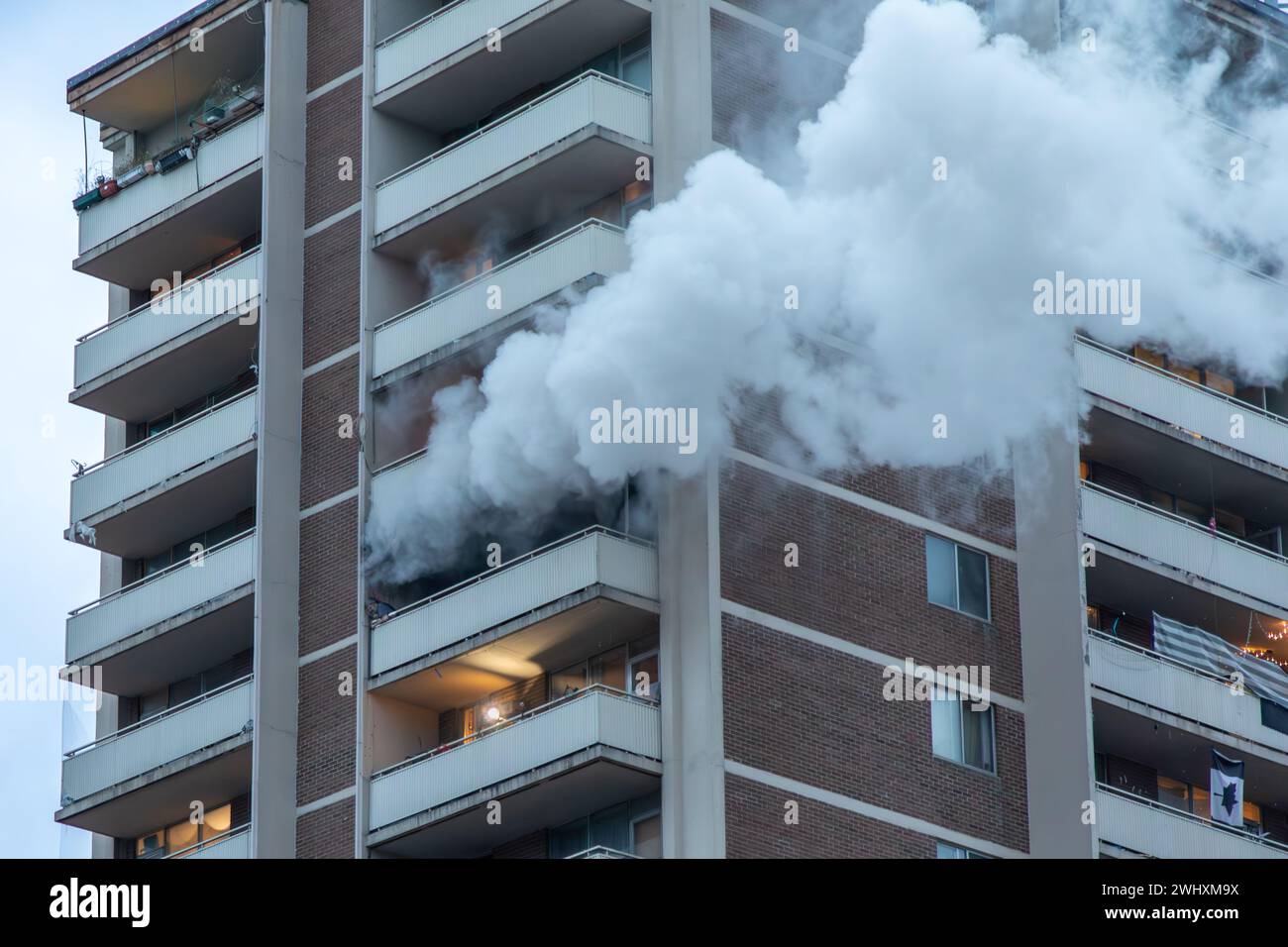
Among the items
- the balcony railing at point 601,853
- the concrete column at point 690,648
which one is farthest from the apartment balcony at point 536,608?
the balcony railing at point 601,853

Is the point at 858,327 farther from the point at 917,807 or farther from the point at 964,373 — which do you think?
the point at 917,807

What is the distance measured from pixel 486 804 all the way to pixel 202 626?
9403 mm

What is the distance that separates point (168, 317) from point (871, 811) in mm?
18028

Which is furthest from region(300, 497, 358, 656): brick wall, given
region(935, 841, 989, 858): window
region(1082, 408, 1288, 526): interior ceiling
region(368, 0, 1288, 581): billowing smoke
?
region(1082, 408, 1288, 526): interior ceiling

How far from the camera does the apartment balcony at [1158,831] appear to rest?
186 feet

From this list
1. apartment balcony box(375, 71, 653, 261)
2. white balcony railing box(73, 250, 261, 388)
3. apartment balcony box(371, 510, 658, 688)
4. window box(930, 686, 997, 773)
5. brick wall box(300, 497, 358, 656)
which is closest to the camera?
apartment balcony box(371, 510, 658, 688)

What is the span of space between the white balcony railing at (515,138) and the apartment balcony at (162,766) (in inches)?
351

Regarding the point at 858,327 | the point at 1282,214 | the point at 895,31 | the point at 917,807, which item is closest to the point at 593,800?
the point at 917,807

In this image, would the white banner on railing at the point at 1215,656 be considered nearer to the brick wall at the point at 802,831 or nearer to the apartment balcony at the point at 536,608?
the brick wall at the point at 802,831

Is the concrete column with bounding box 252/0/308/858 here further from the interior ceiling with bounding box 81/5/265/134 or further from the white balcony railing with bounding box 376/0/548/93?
the white balcony railing with bounding box 376/0/548/93

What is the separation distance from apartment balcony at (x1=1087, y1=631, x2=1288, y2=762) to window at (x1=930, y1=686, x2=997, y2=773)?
8.36 ft

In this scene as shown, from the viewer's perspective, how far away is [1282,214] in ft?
204

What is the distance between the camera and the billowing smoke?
2119 inches
